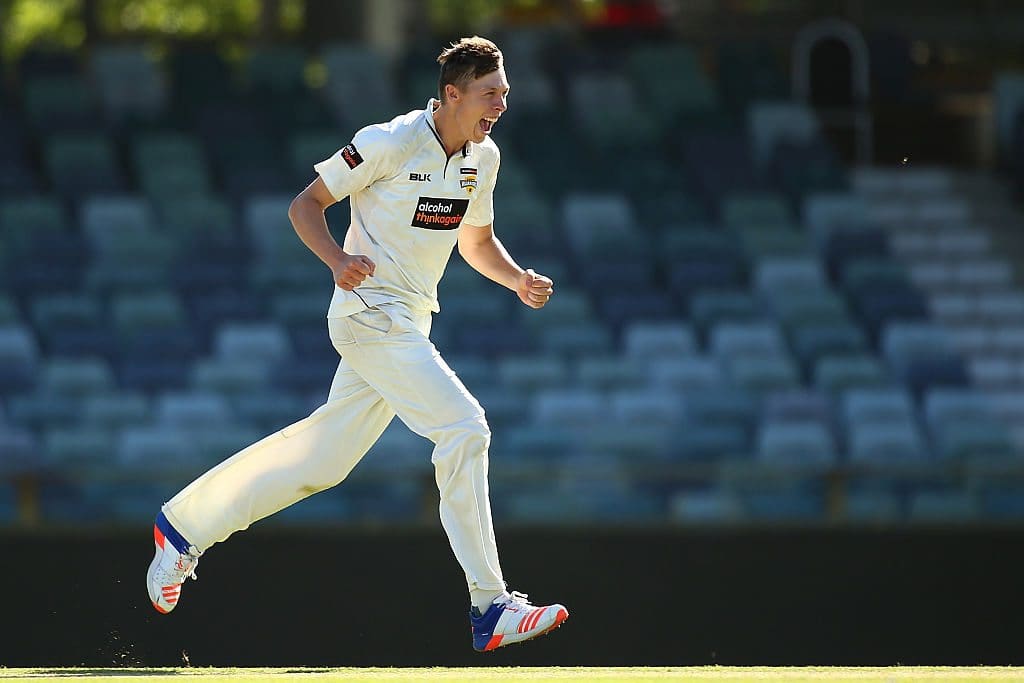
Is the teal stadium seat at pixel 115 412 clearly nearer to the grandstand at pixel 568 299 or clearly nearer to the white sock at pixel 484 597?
the grandstand at pixel 568 299

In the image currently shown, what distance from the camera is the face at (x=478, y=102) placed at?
14.6ft

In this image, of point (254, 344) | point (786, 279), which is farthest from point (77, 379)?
point (786, 279)

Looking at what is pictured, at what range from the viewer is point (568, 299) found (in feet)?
33.8

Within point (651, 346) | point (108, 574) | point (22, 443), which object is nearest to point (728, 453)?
point (651, 346)

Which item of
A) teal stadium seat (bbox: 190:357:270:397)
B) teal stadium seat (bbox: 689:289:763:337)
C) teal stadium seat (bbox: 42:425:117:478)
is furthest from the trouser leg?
teal stadium seat (bbox: 689:289:763:337)

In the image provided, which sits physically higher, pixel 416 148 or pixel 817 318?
pixel 416 148

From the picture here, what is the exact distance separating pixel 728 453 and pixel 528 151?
10.3 ft

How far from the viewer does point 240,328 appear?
33.2 ft

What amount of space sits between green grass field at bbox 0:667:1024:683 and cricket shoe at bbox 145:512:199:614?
8.3 inches

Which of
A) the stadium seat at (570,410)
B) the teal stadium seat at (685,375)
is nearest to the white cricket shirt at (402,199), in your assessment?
the stadium seat at (570,410)

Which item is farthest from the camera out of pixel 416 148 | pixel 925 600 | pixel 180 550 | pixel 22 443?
pixel 22 443

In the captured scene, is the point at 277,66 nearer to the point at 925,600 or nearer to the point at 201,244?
the point at 201,244

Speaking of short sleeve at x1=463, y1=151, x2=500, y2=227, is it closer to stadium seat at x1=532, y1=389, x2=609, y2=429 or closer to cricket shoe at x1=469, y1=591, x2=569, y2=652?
cricket shoe at x1=469, y1=591, x2=569, y2=652

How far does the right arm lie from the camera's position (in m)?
4.29
